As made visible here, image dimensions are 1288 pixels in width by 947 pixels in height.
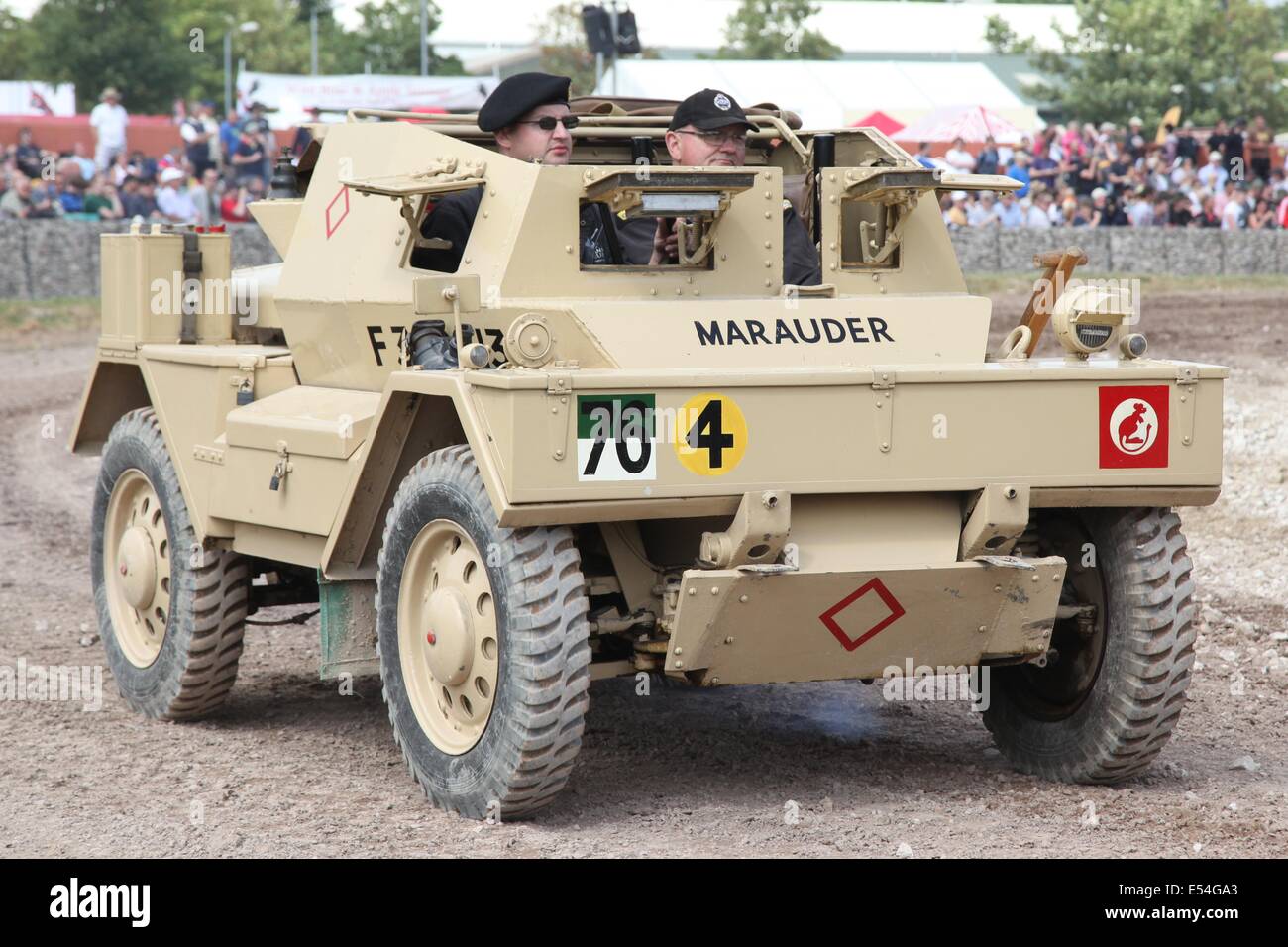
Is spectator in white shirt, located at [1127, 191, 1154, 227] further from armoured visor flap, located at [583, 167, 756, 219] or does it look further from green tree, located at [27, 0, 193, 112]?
green tree, located at [27, 0, 193, 112]

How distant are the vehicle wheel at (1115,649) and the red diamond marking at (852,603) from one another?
2.79ft

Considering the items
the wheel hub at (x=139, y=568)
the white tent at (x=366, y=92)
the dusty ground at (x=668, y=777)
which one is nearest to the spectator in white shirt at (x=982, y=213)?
the dusty ground at (x=668, y=777)

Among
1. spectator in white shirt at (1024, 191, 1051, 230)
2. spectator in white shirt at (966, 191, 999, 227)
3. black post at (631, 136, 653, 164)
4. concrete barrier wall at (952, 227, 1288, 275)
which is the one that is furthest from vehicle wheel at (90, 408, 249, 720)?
spectator in white shirt at (1024, 191, 1051, 230)

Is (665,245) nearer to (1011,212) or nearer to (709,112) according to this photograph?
(709,112)

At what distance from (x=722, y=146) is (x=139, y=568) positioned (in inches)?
121

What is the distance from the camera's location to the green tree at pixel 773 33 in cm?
5853

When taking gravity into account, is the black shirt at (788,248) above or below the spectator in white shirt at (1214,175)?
below

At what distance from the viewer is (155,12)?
167 ft

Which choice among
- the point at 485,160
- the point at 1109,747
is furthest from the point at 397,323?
the point at 1109,747

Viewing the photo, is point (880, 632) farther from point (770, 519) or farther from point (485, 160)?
point (485, 160)

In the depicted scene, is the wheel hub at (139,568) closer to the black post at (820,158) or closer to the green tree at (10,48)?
the black post at (820,158)

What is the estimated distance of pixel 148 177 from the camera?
25.8 meters

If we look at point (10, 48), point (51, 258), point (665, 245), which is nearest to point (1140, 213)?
point (51, 258)

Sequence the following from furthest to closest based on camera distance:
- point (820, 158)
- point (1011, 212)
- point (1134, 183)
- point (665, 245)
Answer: point (1134, 183), point (1011, 212), point (820, 158), point (665, 245)
